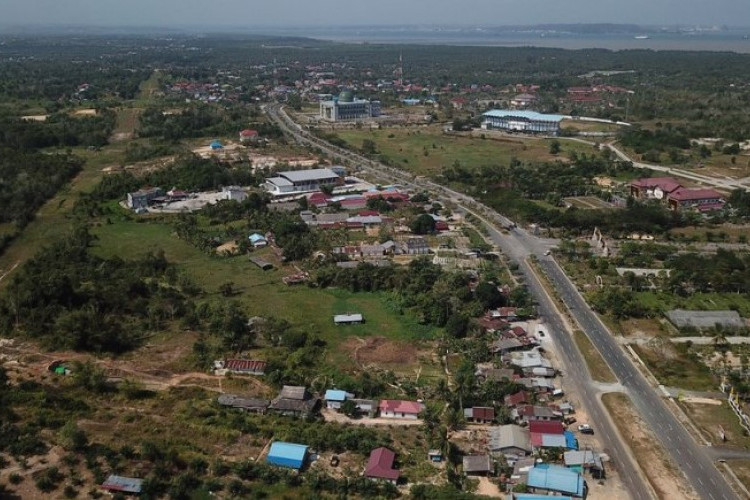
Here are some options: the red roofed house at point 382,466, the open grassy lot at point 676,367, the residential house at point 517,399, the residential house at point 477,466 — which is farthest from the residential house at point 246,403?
the open grassy lot at point 676,367

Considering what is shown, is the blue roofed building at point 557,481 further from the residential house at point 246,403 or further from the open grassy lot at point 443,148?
the open grassy lot at point 443,148

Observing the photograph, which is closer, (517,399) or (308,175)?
(517,399)

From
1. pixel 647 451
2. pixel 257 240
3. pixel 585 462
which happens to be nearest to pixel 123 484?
pixel 585 462

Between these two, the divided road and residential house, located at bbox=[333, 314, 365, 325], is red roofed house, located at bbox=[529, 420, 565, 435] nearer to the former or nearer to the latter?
the divided road

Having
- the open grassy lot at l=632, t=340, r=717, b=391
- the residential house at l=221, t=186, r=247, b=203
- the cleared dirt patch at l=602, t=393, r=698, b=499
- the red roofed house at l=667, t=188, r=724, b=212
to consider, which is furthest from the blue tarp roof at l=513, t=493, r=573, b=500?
the red roofed house at l=667, t=188, r=724, b=212

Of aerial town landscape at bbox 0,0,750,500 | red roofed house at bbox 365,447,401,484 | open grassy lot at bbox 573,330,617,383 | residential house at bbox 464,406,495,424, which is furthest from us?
open grassy lot at bbox 573,330,617,383

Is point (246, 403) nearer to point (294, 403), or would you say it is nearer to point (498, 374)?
point (294, 403)
